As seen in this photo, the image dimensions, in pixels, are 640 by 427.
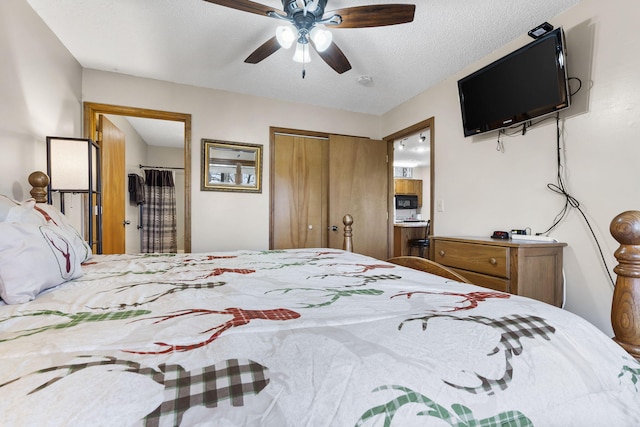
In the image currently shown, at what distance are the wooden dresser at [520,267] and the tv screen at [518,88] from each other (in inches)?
37.1

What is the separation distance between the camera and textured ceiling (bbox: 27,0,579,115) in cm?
201

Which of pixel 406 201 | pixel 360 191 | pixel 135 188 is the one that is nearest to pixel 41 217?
pixel 360 191

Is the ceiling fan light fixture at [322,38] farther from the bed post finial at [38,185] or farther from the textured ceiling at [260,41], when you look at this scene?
the bed post finial at [38,185]

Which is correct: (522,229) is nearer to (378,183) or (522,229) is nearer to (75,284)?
(378,183)

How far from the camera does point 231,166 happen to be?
3.38 metres

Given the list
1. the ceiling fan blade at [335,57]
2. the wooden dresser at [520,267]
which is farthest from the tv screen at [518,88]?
the ceiling fan blade at [335,57]

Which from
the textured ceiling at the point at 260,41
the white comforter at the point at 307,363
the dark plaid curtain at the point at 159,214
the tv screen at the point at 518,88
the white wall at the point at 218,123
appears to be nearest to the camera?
the white comforter at the point at 307,363

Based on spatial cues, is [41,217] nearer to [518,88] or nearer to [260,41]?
[260,41]

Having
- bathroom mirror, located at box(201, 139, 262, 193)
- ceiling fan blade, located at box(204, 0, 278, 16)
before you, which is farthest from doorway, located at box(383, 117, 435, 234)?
ceiling fan blade, located at box(204, 0, 278, 16)

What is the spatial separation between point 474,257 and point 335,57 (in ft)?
5.95

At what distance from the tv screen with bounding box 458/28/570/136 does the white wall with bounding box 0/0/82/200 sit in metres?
3.26

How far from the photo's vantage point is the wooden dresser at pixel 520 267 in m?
1.89

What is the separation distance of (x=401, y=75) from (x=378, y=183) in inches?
57.9

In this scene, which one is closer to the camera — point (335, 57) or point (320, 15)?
point (320, 15)
